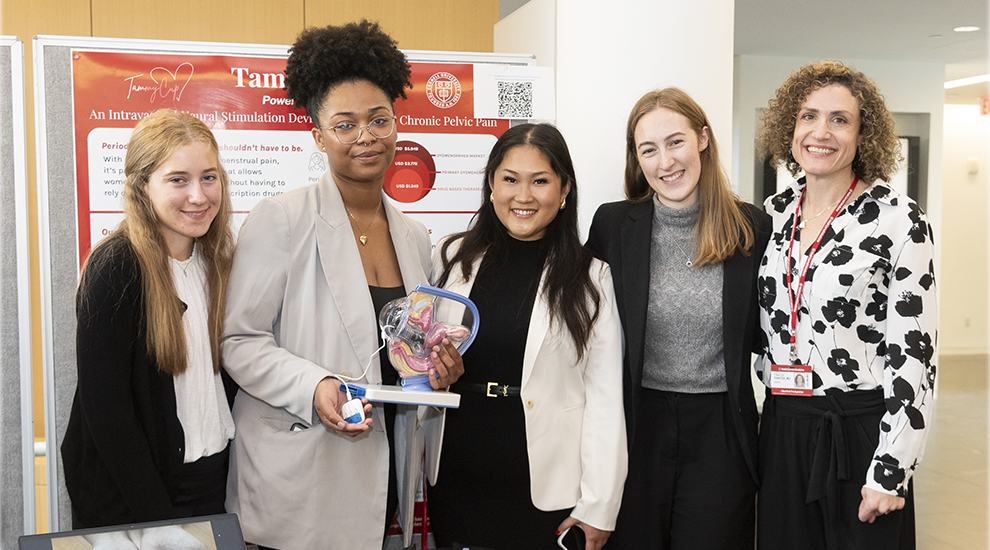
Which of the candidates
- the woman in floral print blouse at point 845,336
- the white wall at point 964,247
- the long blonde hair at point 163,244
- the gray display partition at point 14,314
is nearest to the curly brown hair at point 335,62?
the long blonde hair at point 163,244

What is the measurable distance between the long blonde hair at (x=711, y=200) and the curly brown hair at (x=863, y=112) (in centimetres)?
27

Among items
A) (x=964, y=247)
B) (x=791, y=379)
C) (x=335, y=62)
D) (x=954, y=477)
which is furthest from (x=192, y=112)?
(x=964, y=247)

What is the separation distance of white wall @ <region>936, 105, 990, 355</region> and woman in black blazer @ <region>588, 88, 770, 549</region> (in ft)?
31.8

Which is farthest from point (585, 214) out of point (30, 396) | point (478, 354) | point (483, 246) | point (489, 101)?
point (30, 396)

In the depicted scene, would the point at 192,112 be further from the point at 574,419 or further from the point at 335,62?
the point at 574,419

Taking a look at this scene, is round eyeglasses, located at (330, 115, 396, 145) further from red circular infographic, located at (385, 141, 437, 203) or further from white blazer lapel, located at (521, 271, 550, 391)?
red circular infographic, located at (385, 141, 437, 203)

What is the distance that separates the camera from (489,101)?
2789 mm

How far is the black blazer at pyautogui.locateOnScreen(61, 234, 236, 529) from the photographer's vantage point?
1636mm

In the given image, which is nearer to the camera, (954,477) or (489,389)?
(489,389)

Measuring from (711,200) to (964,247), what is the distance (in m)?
10.0

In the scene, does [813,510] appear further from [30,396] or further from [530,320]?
[30,396]

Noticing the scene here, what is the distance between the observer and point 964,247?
1005 centimetres

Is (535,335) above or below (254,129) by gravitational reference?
below

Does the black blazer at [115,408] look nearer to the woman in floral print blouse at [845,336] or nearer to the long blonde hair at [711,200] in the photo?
the long blonde hair at [711,200]
